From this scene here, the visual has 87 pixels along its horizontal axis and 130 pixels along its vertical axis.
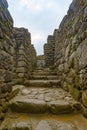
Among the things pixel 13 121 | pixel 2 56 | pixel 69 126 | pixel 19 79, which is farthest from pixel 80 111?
pixel 19 79

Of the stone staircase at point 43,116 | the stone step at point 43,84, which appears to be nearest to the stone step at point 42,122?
the stone staircase at point 43,116

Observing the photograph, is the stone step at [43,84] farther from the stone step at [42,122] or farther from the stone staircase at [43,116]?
the stone step at [42,122]

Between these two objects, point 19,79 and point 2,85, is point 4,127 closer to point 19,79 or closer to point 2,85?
point 2,85

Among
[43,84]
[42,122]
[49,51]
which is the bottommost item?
[42,122]

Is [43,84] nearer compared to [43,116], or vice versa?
[43,116]

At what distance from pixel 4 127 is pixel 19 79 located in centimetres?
257

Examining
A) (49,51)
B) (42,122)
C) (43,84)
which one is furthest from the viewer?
(49,51)

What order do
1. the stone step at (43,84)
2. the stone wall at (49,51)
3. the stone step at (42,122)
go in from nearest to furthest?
the stone step at (42,122)
the stone step at (43,84)
the stone wall at (49,51)

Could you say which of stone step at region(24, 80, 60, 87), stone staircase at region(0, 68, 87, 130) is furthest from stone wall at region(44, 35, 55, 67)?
stone staircase at region(0, 68, 87, 130)

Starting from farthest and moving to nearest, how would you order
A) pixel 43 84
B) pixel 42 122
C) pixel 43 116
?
pixel 43 84
pixel 43 116
pixel 42 122

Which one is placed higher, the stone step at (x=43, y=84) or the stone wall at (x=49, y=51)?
the stone wall at (x=49, y=51)

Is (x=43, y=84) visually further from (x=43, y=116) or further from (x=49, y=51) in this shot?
(x=49, y=51)

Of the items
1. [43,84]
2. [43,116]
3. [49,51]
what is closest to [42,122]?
[43,116]

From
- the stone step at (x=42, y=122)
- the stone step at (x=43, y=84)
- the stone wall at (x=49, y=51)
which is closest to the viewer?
the stone step at (x=42, y=122)
